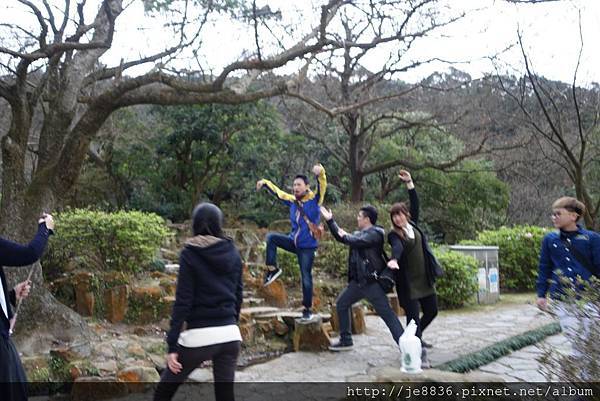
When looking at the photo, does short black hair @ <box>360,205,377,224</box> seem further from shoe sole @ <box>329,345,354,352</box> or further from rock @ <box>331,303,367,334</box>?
rock @ <box>331,303,367,334</box>

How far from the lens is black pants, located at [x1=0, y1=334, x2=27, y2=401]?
298cm

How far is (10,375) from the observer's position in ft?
9.87

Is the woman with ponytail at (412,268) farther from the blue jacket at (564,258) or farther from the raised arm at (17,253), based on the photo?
the raised arm at (17,253)

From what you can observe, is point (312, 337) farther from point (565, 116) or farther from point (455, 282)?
point (565, 116)

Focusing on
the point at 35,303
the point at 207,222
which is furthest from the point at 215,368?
the point at 35,303

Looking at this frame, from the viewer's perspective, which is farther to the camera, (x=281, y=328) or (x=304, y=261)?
(x=281, y=328)

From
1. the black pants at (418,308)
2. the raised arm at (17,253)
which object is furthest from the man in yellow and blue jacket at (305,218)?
the raised arm at (17,253)

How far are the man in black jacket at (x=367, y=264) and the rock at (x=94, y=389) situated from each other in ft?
7.97

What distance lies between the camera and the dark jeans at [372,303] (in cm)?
537

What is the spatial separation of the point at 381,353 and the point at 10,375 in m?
4.10

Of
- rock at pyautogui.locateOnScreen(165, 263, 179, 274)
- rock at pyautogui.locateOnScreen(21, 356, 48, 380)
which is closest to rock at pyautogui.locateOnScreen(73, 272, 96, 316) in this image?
rock at pyautogui.locateOnScreen(165, 263, 179, 274)

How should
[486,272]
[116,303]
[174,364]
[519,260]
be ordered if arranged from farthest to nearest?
[519,260] < [486,272] < [116,303] < [174,364]

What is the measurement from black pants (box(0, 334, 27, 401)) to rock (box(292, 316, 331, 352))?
3.55m

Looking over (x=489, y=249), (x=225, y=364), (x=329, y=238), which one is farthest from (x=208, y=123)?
(x=225, y=364)
